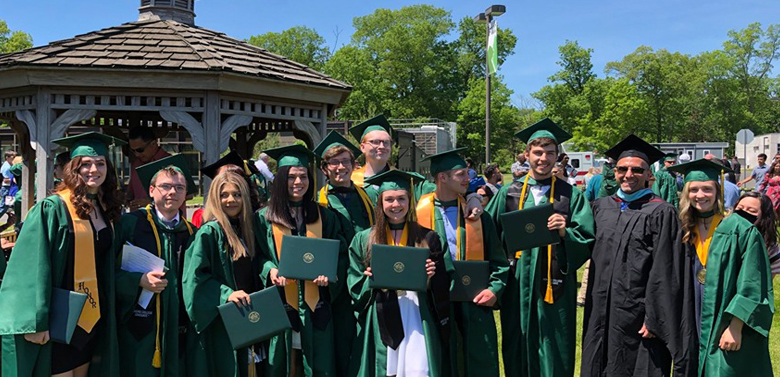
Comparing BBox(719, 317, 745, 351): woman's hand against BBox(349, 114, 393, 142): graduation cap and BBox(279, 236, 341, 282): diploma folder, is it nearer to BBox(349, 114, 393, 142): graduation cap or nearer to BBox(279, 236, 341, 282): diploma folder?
BBox(279, 236, 341, 282): diploma folder

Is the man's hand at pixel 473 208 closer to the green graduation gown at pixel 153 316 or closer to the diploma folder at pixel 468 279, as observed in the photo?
the diploma folder at pixel 468 279

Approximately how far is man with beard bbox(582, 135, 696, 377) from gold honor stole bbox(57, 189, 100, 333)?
3188mm

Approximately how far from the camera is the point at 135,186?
5871mm

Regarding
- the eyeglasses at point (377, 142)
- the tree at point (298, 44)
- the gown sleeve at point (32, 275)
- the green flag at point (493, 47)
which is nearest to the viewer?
the gown sleeve at point (32, 275)

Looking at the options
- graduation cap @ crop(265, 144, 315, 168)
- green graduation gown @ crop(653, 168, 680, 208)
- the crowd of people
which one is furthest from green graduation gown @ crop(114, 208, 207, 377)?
green graduation gown @ crop(653, 168, 680, 208)

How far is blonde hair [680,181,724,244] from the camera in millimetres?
4018

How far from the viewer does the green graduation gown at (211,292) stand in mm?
3828

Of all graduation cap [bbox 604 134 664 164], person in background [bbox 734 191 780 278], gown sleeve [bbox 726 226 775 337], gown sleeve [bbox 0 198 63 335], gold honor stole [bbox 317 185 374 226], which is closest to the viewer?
gown sleeve [bbox 0 198 63 335]

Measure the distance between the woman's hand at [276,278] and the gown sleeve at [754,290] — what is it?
268 centimetres

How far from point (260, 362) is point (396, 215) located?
1.31 m

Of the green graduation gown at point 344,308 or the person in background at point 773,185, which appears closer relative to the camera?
the green graduation gown at point 344,308

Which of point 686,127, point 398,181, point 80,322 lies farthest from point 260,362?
point 686,127

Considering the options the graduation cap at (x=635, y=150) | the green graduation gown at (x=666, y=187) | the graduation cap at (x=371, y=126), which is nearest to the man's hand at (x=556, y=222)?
the graduation cap at (x=635, y=150)

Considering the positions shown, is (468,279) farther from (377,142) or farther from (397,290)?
(377,142)
